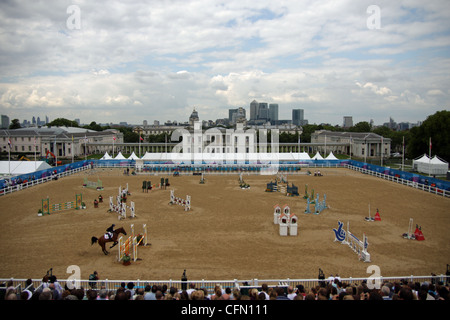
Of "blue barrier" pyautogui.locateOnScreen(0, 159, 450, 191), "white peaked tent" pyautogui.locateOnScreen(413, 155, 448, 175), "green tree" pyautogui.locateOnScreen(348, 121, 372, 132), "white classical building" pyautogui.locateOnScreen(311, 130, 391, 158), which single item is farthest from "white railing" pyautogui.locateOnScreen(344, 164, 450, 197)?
"green tree" pyautogui.locateOnScreen(348, 121, 372, 132)

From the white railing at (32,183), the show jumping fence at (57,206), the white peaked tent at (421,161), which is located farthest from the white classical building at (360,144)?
the show jumping fence at (57,206)

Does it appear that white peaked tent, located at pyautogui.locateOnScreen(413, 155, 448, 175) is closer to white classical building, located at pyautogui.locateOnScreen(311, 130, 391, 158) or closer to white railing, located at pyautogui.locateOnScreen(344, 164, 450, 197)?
white railing, located at pyautogui.locateOnScreen(344, 164, 450, 197)

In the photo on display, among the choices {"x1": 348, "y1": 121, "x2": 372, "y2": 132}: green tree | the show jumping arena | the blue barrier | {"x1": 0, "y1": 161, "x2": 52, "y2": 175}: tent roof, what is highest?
{"x1": 348, "y1": 121, "x2": 372, "y2": 132}: green tree

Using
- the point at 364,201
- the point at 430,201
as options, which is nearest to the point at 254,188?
the point at 364,201

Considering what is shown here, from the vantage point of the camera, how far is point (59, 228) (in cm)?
1870

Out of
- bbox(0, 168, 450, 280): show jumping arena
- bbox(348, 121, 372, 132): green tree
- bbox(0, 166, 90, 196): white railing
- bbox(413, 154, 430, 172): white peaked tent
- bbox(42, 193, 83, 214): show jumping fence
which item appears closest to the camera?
bbox(0, 168, 450, 280): show jumping arena

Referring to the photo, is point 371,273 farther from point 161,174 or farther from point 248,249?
point 161,174

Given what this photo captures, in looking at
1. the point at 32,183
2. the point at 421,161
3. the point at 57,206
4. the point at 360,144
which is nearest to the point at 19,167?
the point at 32,183

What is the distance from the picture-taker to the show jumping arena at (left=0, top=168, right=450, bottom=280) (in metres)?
12.8

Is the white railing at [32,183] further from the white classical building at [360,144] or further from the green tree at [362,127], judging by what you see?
the green tree at [362,127]

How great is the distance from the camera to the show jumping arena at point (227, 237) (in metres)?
12.8

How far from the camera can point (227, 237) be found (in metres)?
16.9

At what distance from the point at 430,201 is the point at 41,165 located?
138 ft

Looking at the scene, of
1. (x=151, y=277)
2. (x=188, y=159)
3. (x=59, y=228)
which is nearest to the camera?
(x=151, y=277)
